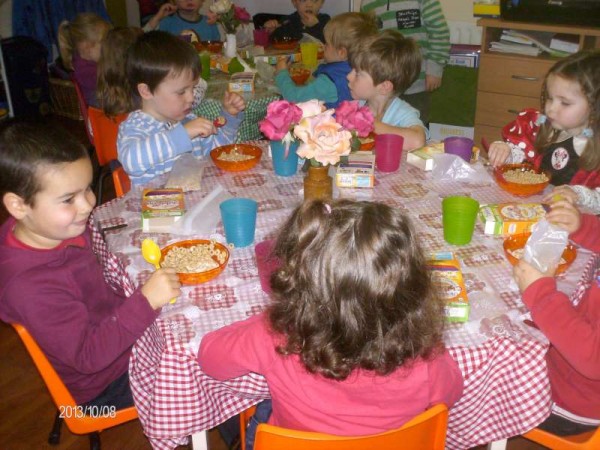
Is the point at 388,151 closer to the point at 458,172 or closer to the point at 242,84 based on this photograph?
the point at 458,172

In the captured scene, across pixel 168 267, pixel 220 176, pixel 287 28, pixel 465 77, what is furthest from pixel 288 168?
pixel 465 77

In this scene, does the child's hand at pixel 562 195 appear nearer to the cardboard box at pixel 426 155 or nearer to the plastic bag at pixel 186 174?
the cardboard box at pixel 426 155

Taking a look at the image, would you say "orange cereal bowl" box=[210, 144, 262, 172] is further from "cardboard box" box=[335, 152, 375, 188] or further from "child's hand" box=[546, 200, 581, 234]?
"child's hand" box=[546, 200, 581, 234]

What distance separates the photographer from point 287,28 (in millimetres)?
4242

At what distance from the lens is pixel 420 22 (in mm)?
3820

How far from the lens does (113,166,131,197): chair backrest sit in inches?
80.3

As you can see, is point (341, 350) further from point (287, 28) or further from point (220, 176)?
point (287, 28)

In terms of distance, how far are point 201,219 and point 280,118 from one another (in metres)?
0.36

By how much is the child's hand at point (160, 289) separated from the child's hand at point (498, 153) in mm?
1243

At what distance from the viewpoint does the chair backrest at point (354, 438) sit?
2.95 ft

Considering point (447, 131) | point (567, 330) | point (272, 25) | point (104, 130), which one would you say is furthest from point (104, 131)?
point (447, 131)

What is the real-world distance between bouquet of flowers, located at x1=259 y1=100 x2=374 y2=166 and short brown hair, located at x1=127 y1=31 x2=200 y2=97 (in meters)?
0.72

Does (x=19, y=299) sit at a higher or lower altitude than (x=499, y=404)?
higher

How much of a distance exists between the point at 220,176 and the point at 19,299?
0.84 meters
